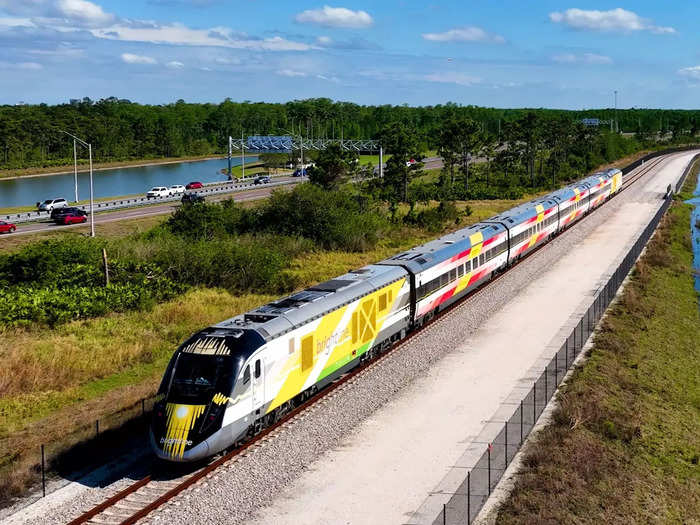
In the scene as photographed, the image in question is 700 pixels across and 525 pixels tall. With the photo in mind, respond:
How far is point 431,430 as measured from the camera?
25.0 meters

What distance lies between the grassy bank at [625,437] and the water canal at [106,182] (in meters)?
96.5

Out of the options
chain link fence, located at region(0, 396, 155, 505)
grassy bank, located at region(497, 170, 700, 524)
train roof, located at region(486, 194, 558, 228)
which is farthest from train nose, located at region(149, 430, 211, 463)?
train roof, located at region(486, 194, 558, 228)

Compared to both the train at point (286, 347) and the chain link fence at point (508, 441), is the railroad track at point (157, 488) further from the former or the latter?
the chain link fence at point (508, 441)

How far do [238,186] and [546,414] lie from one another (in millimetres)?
92258

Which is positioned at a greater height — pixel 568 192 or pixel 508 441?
pixel 568 192

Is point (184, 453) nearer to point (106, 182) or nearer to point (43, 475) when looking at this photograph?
point (43, 475)

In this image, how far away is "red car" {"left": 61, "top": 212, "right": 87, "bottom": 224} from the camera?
77562 millimetres

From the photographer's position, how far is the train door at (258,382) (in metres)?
22.3

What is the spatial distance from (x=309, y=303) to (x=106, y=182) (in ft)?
444

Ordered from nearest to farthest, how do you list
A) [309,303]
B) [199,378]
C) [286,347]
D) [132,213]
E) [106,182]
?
[199,378]
[286,347]
[309,303]
[132,213]
[106,182]

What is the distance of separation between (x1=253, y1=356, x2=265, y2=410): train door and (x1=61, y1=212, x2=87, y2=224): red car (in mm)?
60987

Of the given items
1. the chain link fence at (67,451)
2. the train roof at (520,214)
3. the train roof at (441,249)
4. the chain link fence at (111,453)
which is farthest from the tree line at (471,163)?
the chain link fence at (67,451)

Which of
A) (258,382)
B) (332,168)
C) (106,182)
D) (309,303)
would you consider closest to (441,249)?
(309,303)

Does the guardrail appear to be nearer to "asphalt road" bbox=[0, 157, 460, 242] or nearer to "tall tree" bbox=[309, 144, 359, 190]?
"asphalt road" bbox=[0, 157, 460, 242]
